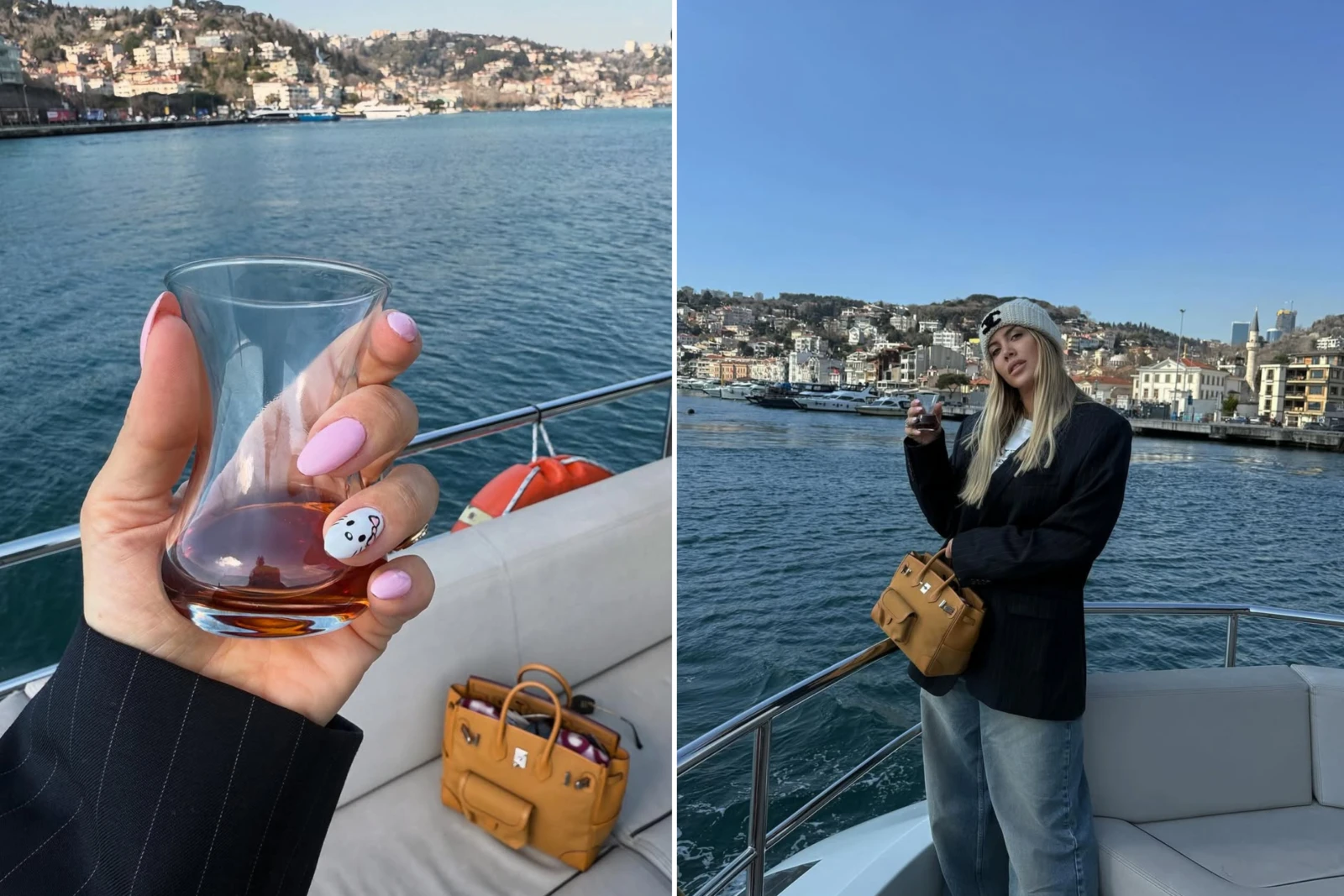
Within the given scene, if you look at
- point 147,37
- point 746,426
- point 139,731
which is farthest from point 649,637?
point 147,37

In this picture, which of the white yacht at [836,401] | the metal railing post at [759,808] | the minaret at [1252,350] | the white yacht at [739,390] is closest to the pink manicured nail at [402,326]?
the metal railing post at [759,808]

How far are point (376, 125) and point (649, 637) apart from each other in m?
29.0

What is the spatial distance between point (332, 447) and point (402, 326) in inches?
3.3

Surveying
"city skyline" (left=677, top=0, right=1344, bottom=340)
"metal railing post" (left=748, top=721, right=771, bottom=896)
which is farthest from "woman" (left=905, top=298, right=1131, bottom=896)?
"city skyline" (left=677, top=0, right=1344, bottom=340)

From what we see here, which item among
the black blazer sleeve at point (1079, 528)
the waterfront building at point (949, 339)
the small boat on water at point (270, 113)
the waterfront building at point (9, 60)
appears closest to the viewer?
the black blazer sleeve at point (1079, 528)

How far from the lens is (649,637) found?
83.0 inches

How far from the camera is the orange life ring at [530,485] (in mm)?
2471

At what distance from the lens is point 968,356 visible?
31.0ft

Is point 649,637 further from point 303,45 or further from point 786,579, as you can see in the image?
point 303,45

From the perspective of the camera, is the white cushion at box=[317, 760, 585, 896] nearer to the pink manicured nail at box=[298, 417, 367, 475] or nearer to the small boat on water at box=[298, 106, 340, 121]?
the pink manicured nail at box=[298, 417, 367, 475]

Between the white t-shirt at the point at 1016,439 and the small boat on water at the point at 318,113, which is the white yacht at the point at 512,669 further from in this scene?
the small boat on water at the point at 318,113

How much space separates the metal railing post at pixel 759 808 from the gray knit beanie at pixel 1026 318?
0.68 metres

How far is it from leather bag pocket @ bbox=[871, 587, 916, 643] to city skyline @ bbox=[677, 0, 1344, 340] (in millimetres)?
19459

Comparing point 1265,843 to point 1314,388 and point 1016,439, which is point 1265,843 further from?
point 1314,388
